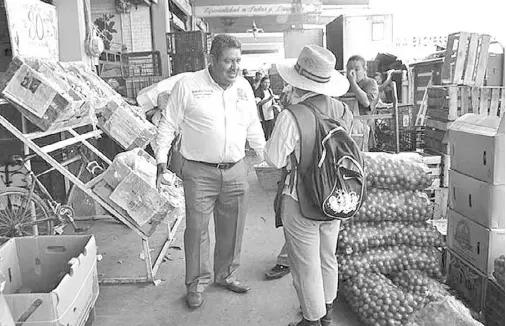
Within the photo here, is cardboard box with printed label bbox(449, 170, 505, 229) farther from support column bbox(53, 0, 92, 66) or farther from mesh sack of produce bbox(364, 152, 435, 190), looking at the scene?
support column bbox(53, 0, 92, 66)

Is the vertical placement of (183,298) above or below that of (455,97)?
below

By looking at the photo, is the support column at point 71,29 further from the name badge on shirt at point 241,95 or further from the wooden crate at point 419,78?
the wooden crate at point 419,78

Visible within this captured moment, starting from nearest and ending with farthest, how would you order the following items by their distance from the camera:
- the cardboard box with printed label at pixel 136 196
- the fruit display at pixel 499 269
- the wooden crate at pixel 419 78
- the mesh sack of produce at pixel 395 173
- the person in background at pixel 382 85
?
the fruit display at pixel 499 269 < the mesh sack of produce at pixel 395 173 < the cardboard box with printed label at pixel 136 196 < the person in background at pixel 382 85 < the wooden crate at pixel 419 78

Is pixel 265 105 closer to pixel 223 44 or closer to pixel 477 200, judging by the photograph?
pixel 223 44

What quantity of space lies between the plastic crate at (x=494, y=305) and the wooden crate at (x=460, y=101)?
254 cm

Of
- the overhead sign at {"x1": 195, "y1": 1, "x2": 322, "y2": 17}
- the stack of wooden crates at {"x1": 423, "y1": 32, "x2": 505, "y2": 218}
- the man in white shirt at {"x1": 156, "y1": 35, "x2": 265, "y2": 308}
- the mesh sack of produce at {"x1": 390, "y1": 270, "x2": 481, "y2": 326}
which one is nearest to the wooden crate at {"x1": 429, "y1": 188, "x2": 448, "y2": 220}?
the stack of wooden crates at {"x1": 423, "y1": 32, "x2": 505, "y2": 218}

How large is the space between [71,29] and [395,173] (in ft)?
15.3

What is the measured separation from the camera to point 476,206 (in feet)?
10.8

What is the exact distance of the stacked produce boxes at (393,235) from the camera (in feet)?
11.6

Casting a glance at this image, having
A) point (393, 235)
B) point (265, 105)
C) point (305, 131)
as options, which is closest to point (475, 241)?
point (393, 235)

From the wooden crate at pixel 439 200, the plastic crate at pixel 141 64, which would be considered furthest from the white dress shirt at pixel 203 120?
the plastic crate at pixel 141 64

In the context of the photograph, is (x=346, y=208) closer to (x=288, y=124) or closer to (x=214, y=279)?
(x=288, y=124)

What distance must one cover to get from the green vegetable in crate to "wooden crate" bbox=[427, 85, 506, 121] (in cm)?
258

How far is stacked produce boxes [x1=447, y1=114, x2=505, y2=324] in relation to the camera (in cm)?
309
